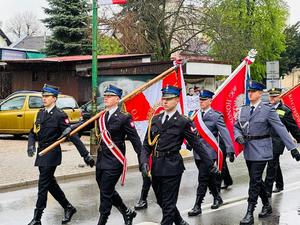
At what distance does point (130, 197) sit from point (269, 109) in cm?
328

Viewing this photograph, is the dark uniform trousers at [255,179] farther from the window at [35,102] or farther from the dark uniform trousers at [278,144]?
the window at [35,102]

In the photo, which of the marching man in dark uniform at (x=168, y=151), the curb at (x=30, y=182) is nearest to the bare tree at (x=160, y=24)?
the curb at (x=30, y=182)

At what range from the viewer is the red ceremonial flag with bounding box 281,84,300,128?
11.6 metres

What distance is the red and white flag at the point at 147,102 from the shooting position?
27.0ft

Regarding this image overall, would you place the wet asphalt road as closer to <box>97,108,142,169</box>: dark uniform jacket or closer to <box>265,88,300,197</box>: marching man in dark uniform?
<box>265,88,300,197</box>: marching man in dark uniform

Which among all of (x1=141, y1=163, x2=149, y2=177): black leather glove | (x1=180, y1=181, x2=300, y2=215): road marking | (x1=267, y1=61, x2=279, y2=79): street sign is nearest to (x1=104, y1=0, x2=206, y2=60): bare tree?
(x1=267, y1=61, x2=279, y2=79): street sign

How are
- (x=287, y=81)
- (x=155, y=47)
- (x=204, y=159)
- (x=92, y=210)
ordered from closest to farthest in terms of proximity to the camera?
(x=204, y=159), (x=92, y=210), (x=155, y=47), (x=287, y=81)

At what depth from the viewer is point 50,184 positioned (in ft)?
24.9

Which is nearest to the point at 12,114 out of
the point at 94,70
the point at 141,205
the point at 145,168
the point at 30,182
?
the point at 94,70

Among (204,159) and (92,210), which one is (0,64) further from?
(204,159)

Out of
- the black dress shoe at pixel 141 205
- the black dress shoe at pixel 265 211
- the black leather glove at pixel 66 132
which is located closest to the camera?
the black leather glove at pixel 66 132

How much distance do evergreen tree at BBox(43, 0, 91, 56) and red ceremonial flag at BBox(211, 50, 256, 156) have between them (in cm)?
2995

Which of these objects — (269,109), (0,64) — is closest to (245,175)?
(269,109)

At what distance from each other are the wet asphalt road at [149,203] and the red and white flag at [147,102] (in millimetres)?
1452
